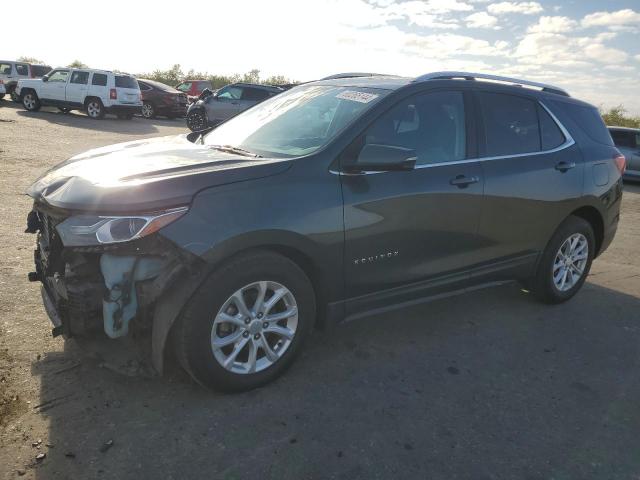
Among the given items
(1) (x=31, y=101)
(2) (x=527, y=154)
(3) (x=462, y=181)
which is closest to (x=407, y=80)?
(3) (x=462, y=181)

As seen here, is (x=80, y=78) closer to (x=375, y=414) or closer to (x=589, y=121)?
(x=589, y=121)

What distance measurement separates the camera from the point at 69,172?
3.23m

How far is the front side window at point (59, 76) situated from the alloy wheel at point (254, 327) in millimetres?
20334

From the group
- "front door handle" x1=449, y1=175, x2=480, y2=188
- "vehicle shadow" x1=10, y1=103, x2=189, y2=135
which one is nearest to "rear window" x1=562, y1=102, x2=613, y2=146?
"front door handle" x1=449, y1=175, x2=480, y2=188

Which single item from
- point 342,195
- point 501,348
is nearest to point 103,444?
point 342,195

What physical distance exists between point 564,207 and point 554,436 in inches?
87.5

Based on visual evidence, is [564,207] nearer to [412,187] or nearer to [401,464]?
[412,187]

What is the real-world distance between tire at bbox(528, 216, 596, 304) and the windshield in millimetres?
2126

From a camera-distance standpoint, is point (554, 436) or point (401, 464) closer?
point (401, 464)

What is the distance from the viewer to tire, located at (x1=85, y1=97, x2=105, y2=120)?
20208 mm

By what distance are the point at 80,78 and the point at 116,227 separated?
19821 mm

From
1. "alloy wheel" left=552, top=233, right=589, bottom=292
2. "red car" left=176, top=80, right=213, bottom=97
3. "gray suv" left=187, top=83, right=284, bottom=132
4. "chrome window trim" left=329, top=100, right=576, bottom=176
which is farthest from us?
"red car" left=176, top=80, right=213, bottom=97

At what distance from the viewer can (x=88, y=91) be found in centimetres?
2008

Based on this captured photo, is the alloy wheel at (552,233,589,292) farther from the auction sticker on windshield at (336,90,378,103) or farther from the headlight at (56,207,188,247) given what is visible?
the headlight at (56,207,188,247)
